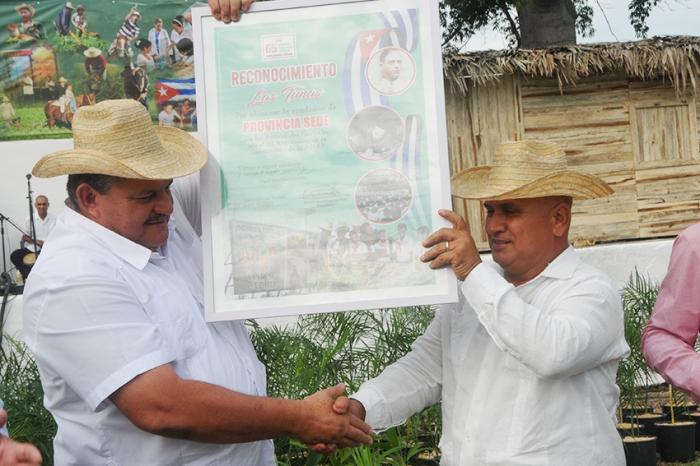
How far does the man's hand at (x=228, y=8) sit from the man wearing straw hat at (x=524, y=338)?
869 millimetres

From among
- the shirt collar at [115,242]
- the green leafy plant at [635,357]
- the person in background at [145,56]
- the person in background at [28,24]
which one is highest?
the person in background at [28,24]

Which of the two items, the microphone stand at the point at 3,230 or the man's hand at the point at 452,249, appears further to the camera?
the microphone stand at the point at 3,230

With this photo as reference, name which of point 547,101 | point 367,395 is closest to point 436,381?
point 367,395

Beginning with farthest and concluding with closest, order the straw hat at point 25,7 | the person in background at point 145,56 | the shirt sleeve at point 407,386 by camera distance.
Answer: the person in background at point 145,56 < the straw hat at point 25,7 < the shirt sleeve at point 407,386

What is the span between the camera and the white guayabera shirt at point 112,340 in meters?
2.64

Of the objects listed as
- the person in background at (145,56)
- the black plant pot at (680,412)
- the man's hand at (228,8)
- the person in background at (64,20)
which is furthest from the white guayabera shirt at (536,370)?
the person in background at (64,20)

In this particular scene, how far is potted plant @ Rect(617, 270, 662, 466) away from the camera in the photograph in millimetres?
6762

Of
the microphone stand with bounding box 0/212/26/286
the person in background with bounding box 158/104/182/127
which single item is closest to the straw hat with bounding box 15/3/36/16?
the person in background with bounding box 158/104/182/127

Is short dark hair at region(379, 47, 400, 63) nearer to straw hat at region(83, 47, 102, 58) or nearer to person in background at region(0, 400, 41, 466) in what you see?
person in background at region(0, 400, 41, 466)

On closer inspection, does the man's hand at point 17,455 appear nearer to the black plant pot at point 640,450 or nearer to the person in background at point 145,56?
the black plant pot at point 640,450

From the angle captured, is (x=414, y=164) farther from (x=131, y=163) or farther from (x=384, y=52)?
(x=131, y=163)

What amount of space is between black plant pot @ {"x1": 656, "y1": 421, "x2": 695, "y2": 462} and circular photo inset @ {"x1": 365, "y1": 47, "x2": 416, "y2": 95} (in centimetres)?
531

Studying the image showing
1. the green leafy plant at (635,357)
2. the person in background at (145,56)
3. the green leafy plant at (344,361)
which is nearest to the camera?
the green leafy plant at (344,361)

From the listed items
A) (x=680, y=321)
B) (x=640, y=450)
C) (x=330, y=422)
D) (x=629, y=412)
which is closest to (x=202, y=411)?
(x=330, y=422)
